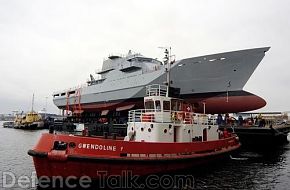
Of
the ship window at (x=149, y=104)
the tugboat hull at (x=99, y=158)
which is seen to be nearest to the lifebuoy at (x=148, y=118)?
the ship window at (x=149, y=104)

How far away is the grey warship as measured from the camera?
27484 millimetres

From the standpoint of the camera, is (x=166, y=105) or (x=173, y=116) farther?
(x=166, y=105)

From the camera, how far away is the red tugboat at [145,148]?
10.6 metres

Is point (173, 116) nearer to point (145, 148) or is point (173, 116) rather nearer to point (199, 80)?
point (145, 148)

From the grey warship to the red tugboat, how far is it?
7.18 metres

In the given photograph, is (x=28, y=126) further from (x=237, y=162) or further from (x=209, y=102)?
(x=237, y=162)

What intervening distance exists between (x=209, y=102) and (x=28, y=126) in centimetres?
4259

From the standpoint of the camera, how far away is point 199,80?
29.6m

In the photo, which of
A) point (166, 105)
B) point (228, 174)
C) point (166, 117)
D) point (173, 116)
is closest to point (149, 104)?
point (166, 105)

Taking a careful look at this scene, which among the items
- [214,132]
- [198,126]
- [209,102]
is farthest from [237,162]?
[209,102]

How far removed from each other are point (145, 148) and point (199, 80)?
62.7ft

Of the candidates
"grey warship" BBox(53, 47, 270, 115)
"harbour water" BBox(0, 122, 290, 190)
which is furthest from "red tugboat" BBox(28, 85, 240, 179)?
"grey warship" BBox(53, 47, 270, 115)

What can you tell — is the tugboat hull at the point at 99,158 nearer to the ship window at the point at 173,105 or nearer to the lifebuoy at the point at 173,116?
the lifebuoy at the point at 173,116

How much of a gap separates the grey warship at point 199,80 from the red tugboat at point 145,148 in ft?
23.6
